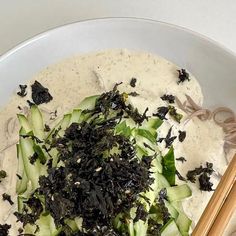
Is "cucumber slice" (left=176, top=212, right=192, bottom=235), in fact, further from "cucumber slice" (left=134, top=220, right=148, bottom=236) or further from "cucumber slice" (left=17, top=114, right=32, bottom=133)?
"cucumber slice" (left=17, top=114, right=32, bottom=133)

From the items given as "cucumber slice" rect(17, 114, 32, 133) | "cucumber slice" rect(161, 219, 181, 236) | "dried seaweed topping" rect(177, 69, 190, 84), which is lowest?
"cucumber slice" rect(161, 219, 181, 236)

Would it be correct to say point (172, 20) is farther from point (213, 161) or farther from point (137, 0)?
point (213, 161)

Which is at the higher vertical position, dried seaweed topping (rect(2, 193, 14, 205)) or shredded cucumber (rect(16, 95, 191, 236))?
shredded cucumber (rect(16, 95, 191, 236))

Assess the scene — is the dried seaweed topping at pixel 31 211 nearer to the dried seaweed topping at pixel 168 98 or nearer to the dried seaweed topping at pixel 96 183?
the dried seaweed topping at pixel 96 183

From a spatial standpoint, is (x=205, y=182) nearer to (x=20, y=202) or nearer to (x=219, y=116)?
(x=219, y=116)

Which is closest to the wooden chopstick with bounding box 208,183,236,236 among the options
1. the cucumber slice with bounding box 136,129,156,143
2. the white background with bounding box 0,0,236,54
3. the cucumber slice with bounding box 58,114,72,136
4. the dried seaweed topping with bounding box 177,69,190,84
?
the cucumber slice with bounding box 136,129,156,143

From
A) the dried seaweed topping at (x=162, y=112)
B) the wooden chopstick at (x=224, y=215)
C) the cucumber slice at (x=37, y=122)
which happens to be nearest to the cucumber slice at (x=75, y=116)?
the cucumber slice at (x=37, y=122)
